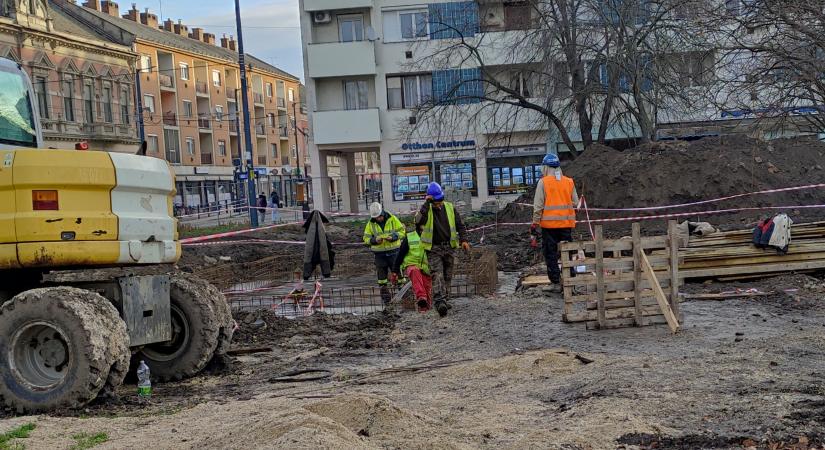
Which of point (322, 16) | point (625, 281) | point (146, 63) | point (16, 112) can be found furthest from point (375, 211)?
point (146, 63)

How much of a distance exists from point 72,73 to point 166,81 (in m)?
12.4

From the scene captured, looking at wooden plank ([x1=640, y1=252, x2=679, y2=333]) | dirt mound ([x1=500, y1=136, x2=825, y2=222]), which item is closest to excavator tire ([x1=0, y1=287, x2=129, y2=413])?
wooden plank ([x1=640, y1=252, x2=679, y2=333])

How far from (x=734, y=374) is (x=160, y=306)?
17.5 ft

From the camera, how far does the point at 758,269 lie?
1332 centimetres

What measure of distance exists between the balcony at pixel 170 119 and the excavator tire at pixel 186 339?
188 ft

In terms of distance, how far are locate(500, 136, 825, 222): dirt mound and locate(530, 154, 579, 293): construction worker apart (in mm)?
9858

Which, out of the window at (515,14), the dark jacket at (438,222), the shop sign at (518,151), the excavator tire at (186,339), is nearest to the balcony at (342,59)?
the window at (515,14)

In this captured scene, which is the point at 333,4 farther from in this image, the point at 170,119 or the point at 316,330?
the point at 316,330

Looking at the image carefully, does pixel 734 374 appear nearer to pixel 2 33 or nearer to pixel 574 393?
pixel 574 393

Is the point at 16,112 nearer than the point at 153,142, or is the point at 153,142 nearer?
the point at 16,112

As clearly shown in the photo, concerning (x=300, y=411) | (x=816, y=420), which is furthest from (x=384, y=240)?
(x=816, y=420)

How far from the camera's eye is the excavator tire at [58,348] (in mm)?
7633

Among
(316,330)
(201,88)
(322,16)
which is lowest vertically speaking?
(316,330)

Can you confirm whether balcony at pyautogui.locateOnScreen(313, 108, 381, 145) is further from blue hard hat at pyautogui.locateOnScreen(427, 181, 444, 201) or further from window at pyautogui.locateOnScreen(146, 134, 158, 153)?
blue hard hat at pyautogui.locateOnScreen(427, 181, 444, 201)
